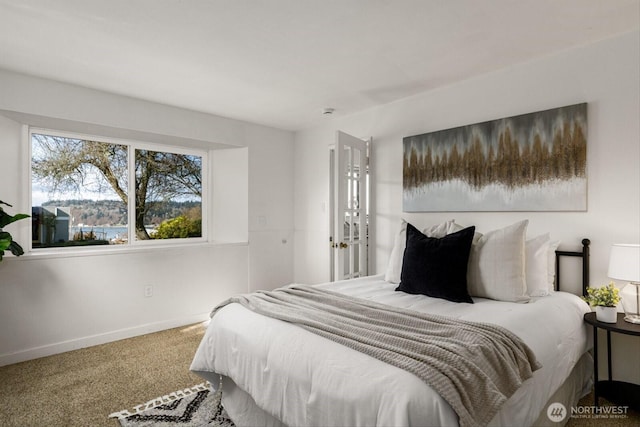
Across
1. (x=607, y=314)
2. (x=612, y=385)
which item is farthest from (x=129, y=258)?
(x=612, y=385)

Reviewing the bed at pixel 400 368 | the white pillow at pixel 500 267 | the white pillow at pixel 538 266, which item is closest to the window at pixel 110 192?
the bed at pixel 400 368

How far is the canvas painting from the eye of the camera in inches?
101

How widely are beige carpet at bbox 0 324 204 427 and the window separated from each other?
3.69 feet

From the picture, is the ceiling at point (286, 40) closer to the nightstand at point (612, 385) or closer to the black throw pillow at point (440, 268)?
the black throw pillow at point (440, 268)

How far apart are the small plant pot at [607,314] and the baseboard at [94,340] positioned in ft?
12.0

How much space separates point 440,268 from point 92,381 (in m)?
2.61

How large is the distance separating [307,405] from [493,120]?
2605 millimetres

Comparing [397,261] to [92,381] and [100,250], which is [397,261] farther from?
[100,250]

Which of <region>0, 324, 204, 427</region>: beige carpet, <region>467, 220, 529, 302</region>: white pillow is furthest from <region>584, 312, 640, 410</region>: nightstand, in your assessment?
<region>0, 324, 204, 427</region>: beige carpet

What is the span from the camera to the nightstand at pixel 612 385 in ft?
6.93

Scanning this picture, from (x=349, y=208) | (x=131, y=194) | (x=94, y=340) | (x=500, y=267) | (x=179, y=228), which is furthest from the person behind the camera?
(x=179, y=228)

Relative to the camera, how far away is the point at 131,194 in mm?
3932

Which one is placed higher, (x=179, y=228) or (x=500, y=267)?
(x=179, y=228)

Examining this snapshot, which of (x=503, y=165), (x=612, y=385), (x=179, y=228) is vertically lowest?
(x=612, y=385)
